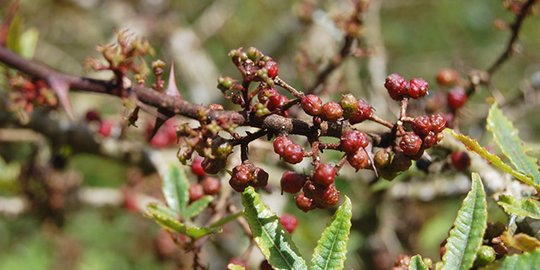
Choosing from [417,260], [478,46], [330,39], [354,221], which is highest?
[417,260]

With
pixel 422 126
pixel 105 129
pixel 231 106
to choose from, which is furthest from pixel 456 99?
pixel 231 106

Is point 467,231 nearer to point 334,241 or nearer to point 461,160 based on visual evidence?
point 334,241

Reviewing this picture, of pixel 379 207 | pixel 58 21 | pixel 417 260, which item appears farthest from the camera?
pixel 58 21

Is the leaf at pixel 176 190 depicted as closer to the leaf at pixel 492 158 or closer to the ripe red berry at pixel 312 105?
the ripe red berry at pixel 312 105

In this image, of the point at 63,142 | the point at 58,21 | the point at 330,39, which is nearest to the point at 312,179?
the point at 63,142

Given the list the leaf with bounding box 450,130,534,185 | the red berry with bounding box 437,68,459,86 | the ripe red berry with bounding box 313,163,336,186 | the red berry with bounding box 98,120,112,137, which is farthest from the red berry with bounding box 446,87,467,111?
the red berry with bounding box 98,120,112,137

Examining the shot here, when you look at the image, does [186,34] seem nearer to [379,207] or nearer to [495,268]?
[379,207]

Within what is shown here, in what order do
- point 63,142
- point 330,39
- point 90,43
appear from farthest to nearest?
point 90,43, point 330,39, point 63,142

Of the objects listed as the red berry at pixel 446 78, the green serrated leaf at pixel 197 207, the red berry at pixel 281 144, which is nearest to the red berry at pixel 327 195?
the red berry at pixel 281 144

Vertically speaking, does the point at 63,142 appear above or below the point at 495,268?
below
